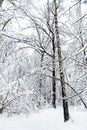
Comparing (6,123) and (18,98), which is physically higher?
(18,98)

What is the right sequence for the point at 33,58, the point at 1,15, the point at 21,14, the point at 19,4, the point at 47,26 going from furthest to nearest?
the point at 33,58, the point at 47,26, the point at 21,14, the point at 19,4, the point at 1,15

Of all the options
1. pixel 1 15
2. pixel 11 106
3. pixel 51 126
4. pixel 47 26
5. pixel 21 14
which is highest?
pixel 47 26

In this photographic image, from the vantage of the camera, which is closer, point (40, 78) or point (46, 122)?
point (46, 122)

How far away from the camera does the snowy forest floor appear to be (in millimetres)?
10578

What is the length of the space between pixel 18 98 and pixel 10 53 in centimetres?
442

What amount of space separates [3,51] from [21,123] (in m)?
6.73

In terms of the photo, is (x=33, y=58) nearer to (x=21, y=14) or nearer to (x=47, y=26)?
(x=47, y=26)

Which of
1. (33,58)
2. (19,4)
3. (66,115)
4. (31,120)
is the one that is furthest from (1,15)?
(33,58)

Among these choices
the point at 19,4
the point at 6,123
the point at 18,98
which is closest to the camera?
the point at 19,4

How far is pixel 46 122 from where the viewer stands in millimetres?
11969

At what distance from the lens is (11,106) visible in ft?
48.9

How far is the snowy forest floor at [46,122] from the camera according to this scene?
1058cm

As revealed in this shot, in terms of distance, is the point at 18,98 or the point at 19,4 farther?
the point at 18,98

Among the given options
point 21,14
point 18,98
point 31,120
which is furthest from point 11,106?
point 21,14
